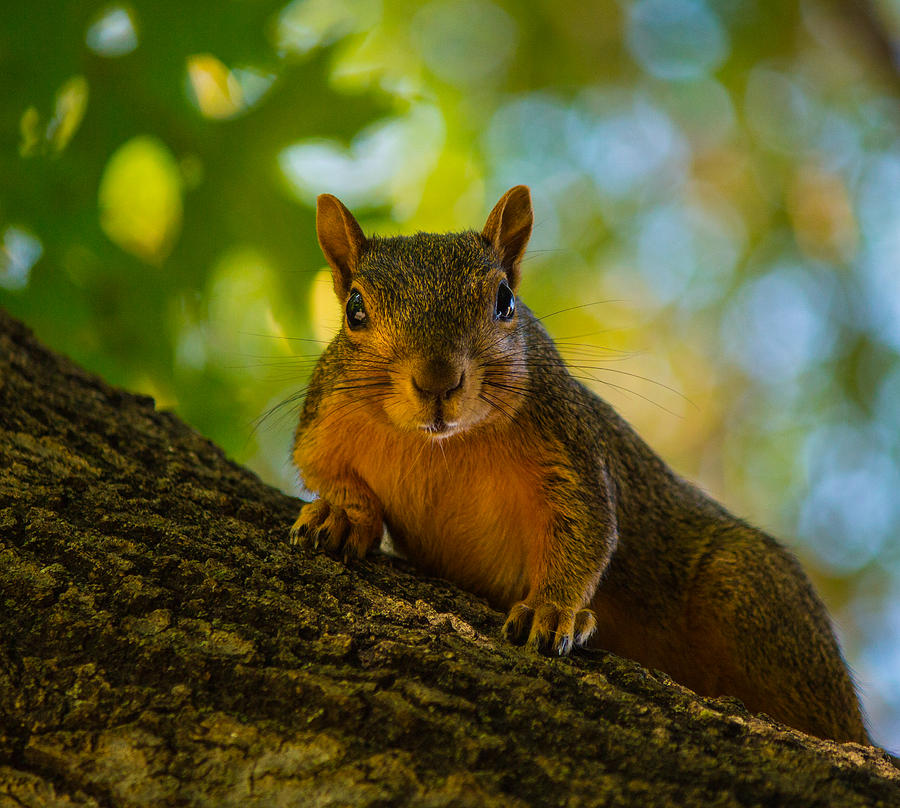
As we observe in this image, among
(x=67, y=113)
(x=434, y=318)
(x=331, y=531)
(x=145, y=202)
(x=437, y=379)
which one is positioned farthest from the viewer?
(x=145, y=202)

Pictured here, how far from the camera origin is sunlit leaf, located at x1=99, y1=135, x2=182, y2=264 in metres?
3.88

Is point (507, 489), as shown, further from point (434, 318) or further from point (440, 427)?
point (434, 318)

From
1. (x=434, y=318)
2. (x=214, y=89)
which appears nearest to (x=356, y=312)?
(x=434, y=318)

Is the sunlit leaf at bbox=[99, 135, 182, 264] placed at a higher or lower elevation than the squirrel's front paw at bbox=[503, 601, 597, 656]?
higher

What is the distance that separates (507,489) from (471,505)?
0.14 m

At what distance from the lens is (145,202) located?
3.98 m

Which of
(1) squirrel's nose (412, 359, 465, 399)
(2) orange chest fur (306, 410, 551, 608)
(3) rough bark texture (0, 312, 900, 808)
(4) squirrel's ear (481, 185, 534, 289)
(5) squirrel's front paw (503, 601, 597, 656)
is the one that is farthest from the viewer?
(4) squirrel's ear (481, 185, 534, 289)

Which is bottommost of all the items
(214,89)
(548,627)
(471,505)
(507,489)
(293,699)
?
(293,699)

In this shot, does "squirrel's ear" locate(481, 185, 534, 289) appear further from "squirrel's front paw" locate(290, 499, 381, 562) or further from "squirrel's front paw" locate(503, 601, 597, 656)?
"squirrel's front paw" locate(503, 601, 597, 656)

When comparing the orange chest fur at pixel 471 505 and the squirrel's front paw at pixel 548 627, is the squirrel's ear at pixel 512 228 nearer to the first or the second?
the orange chest fur at pixel 471 505

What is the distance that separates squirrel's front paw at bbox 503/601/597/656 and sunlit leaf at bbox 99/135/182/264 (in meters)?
2.15

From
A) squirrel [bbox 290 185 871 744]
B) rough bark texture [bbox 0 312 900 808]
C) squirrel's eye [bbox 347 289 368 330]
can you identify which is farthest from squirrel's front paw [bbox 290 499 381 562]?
squirrel's eye [bbox 347 289 368 330]

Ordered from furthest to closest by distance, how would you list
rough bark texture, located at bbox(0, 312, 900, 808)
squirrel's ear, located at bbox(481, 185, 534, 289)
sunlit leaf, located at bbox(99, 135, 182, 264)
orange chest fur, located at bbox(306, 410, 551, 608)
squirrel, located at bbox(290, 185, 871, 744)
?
sunlit leaf, located at bbox(99, 135, 182, 264) → squirrel's ear, located at bbox(481, 185, 534, 289) → orange chest fur, located at bbox(306, 410, 551, 608) → squirrel, located at bbox(290, 185, 871, 744) → rough bark texture, located at bbox(0, 312, 900, 808)

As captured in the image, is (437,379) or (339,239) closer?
(437,379)
